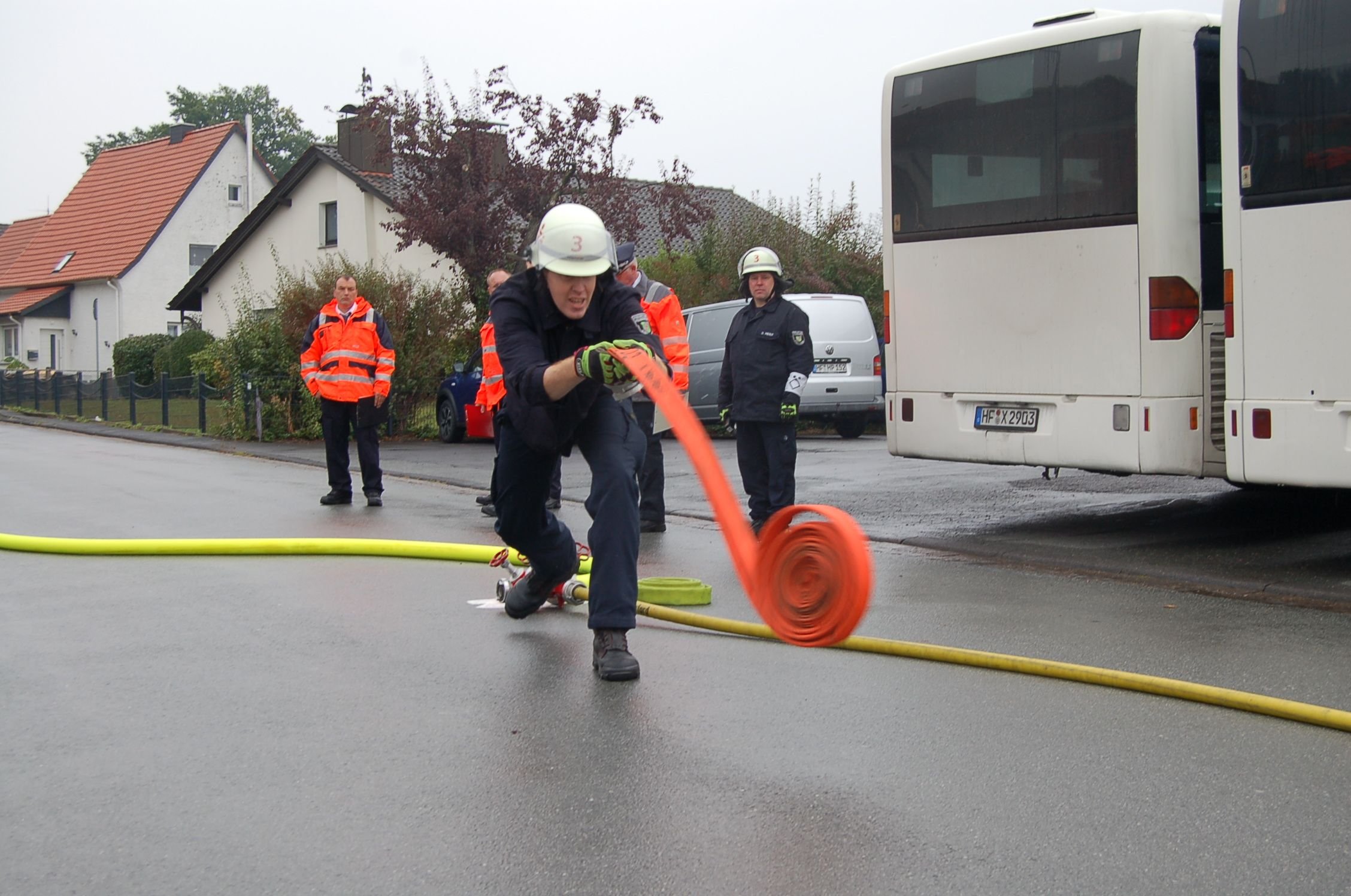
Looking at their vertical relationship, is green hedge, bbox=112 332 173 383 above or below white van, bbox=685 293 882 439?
above

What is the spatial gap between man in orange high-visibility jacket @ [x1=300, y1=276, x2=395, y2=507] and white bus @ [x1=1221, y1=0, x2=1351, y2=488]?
266 inches

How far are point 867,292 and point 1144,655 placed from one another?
739 inches

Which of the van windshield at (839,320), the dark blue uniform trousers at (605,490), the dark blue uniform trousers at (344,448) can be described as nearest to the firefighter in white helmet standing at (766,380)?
the dark blue uniform trousers at (344,448)

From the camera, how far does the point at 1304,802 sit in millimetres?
4156

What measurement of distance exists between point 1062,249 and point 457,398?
1232 cm

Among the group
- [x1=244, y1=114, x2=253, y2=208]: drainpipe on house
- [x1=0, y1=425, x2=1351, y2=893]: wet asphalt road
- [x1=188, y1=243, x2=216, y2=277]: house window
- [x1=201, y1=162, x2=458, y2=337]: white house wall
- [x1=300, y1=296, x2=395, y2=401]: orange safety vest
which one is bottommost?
[x1=0, y1=425, x2=1351, y2=893]: wet asphalt road

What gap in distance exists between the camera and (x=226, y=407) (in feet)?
72.2

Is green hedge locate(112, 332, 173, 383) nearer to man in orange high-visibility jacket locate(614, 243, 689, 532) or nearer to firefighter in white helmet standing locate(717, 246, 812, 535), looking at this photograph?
firefighter in white helmet standing locate(717, 246, 812, 535)

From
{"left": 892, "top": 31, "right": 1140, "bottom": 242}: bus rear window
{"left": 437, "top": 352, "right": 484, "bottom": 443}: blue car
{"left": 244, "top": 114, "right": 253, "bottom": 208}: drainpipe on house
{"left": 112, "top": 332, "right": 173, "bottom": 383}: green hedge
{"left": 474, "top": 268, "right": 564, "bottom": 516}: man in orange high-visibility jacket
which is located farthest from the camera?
{"left": 244, "top": 114, "right": 253, "bottom": 208}: drainpipe on house

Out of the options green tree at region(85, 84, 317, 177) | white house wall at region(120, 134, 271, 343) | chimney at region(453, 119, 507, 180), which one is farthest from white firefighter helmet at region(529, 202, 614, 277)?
green tree at region(85, 84, 317, 177)

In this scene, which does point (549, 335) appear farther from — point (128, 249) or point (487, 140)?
point (128, 249)

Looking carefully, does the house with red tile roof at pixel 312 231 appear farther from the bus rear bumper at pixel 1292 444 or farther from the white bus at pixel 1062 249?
the bus rear bumper at pixel 1292 444

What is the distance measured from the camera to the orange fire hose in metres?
4.46

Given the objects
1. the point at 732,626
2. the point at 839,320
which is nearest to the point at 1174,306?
the point at 732,626
